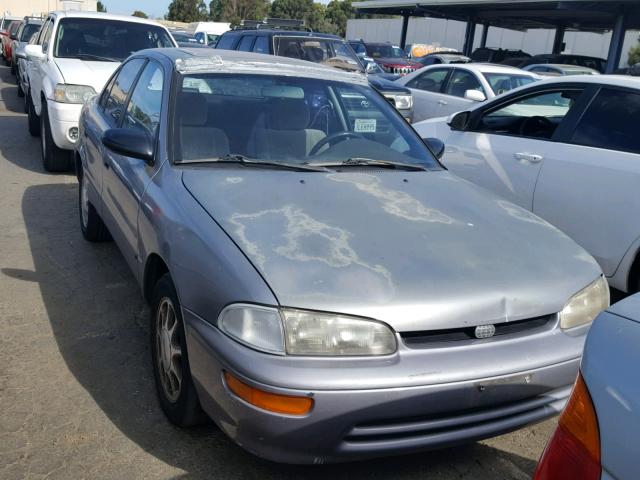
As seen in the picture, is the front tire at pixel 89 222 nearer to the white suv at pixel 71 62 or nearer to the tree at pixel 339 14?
the white suv at pixel 71 62

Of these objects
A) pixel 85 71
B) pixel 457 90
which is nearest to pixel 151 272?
pixel 85 71

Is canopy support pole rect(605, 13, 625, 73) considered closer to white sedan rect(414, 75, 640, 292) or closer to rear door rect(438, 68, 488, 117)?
rear door rect(438, 68, 488, 117)

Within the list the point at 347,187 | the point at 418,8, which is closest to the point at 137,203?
the point at 347,187

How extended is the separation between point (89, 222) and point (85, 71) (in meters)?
3.25

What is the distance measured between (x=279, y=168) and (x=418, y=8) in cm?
3320

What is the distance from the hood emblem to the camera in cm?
253

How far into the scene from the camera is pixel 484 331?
100 inches

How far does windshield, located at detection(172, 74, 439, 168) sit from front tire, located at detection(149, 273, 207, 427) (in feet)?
2.56

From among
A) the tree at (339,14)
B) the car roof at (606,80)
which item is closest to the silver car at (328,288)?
the car roof at (606,80)

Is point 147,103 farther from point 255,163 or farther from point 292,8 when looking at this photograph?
point 292,8

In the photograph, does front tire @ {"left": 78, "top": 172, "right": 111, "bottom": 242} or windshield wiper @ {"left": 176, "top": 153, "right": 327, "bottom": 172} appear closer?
windshield wiper @ {"left": 176, "top": 153, "right": 327, "bottom": 172}

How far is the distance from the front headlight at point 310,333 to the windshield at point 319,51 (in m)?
9.14

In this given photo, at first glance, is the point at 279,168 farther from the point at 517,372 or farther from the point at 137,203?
the point at 517,372

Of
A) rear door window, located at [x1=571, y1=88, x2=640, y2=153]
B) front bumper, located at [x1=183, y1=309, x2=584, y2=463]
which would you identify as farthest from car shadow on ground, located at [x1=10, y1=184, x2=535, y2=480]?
rear door window, located at [x1=571, y1=88, x2=640, y2=153]
